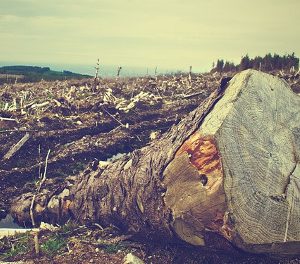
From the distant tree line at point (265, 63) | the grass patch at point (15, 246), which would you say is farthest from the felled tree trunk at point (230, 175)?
the distant tree line at point (265, 63)

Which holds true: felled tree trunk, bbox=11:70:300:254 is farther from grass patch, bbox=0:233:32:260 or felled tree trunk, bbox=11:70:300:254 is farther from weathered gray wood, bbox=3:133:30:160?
weathered gray wood, bbox=3:133:30:160

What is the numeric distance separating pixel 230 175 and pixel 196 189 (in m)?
0.45

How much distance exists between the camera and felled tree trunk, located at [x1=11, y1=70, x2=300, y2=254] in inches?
160

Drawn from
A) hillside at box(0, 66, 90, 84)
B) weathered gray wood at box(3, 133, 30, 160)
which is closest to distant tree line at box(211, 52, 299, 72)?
hillside at box(0, 66, 90, 84)

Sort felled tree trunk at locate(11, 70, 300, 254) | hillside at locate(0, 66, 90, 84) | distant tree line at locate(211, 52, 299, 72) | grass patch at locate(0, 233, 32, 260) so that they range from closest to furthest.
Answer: felled tree trunk at locate(11, 70, 300, 254) < grass patch at locate(0, 233, 32, 260) < distant tree line at locate(211, 52, 299, 72) < hillside at locate(0, 66, 90, 84)

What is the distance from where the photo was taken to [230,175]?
4.00 meters

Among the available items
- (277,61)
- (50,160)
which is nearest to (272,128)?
(50,160)

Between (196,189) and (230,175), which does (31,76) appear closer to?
(196,189)

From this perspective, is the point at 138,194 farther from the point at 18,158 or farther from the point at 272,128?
the point at 18,158

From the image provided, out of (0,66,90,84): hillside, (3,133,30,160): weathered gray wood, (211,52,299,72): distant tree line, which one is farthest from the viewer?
(0,66,90,84): hillside

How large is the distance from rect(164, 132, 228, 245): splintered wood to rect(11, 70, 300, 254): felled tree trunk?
1 cm

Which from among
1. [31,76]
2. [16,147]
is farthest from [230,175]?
[31,76]

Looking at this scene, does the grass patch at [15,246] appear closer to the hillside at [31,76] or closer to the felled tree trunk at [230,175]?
the felled tree trunk at [230,175]

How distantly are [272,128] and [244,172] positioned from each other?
2.79 feet
